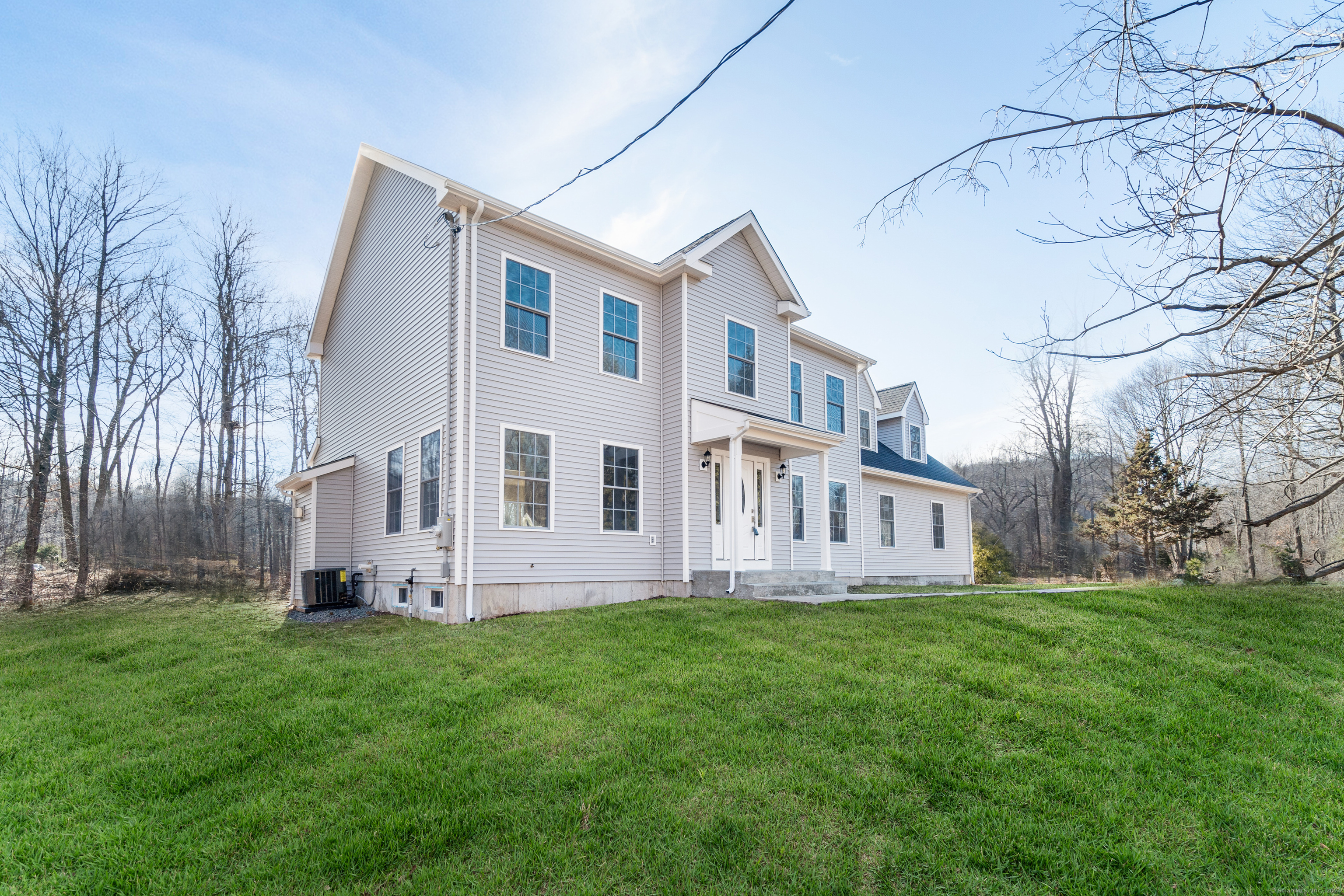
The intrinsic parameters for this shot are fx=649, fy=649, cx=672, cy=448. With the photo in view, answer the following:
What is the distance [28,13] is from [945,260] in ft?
42.9

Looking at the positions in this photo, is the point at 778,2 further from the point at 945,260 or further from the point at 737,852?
the point at 737,852

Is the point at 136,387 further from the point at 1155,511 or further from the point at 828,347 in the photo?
the point at 1155,511

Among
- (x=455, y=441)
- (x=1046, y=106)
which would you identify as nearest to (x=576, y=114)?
(x=1046, y=106)

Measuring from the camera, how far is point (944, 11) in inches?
158

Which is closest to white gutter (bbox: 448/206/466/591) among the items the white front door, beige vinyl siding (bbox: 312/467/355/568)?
the white front door

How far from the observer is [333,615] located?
35.1 feet

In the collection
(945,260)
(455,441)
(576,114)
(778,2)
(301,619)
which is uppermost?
(576,114)

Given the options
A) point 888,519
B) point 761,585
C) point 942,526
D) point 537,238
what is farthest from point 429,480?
point 942,526

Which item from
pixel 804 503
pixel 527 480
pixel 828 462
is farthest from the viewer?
pixel 828 462

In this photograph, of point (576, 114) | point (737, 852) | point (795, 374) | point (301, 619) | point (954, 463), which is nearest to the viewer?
point (737, 852)

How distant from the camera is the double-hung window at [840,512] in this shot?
1510cm

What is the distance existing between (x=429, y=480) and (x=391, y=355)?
122 inches

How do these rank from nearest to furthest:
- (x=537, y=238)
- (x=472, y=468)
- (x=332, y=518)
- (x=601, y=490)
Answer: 1. (x=472, y=468)
2. (x=537, y=238)
3. (x=601, y=490)
4. (x=332, y=518)

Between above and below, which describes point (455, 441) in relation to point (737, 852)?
above
